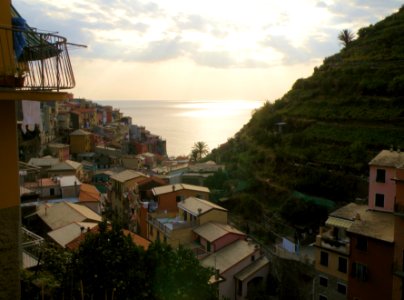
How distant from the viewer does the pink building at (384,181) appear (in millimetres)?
16094

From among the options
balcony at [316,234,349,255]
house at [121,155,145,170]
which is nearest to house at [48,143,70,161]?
house at [121,155,145,170]

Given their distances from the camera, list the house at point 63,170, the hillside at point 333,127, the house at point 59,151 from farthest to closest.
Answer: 1. the house at point 59,151
2. the house at point 63,170
3. the hillside at point 333,127

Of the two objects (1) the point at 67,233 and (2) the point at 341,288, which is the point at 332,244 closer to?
(2) the point at 341,288

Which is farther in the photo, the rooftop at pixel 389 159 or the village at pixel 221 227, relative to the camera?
the rooftop at pixel 389 159

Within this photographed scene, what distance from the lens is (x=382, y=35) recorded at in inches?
1357

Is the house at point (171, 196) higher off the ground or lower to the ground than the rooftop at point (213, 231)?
higher

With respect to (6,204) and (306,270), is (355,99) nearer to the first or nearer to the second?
(306,270)

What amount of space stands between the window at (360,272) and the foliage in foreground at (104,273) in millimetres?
8708

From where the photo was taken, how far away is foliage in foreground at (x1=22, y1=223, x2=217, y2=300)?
6211 mm

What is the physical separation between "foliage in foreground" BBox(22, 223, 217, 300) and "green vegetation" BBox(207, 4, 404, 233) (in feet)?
48.4

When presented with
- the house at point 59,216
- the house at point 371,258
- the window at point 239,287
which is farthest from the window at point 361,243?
the house at point 59,216

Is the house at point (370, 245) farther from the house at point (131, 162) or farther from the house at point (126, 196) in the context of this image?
the house at point (131, 162)

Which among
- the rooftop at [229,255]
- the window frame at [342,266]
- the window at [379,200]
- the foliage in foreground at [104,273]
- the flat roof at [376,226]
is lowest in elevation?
the rooftop at [229,255]

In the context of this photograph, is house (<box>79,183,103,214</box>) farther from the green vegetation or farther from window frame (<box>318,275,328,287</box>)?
window frame (<box>318,275,328,287</box>)
